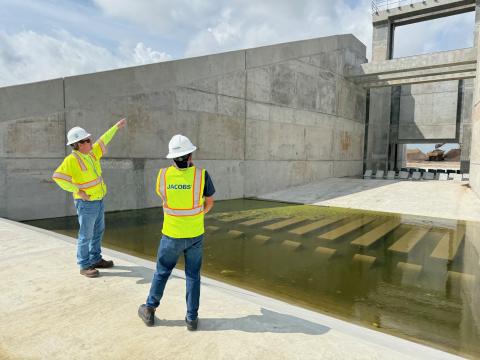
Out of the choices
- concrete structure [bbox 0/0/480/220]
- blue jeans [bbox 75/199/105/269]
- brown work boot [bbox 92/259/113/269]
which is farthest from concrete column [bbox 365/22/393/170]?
blue jeans [bbox 75/199/105/269]

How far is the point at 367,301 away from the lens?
13.7 feet

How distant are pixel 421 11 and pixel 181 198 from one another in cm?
2841

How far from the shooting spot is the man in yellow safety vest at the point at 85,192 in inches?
159

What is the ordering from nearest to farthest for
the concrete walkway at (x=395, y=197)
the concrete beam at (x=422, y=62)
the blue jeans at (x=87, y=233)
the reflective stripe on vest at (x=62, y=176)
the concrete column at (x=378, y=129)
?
the reflective stripe on vest at (x=62, y=176)
the blue jeans at (x=87, y=233)
the concrete walkway at (x=395, y=197)
the concrete beam at (x=422, y=62)
the concrete column at (x=378, y=129)

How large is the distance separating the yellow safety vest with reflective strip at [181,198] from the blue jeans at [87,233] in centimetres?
172

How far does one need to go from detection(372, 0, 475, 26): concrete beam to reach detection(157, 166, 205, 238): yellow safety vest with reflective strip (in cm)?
2745

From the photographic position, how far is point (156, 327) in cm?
296

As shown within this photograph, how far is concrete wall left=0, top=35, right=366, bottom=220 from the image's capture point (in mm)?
8617

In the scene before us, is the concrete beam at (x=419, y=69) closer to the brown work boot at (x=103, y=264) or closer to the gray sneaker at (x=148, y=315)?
the brown work boot at (x=103, y=264)

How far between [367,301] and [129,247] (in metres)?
4.42

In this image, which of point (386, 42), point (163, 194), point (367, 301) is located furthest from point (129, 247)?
point (386, 42)

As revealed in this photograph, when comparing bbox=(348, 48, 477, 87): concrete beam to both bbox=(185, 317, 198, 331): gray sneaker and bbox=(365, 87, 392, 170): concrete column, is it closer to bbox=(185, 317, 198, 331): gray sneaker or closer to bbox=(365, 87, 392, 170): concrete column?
bbox=(365, 87, 392, 170): concrete column

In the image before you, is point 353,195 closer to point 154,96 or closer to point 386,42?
point 154,96

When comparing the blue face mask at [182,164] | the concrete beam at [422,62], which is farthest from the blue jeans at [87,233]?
the concrete beam at [422,62]
